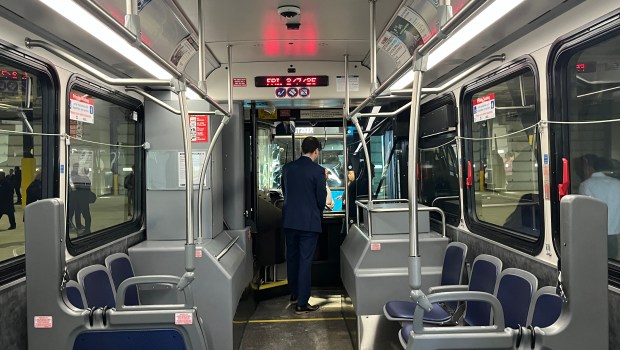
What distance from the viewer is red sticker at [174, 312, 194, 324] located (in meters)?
1.97

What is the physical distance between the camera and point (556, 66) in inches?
90.7

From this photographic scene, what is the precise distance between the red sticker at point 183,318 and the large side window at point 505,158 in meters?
2.01

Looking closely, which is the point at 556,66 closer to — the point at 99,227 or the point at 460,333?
the point at 460,333

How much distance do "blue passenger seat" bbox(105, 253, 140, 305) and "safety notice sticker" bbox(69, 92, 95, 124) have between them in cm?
97

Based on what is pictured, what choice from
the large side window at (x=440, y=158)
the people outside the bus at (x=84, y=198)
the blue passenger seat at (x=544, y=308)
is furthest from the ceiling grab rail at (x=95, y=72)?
the large side window at (x=440, y=158)

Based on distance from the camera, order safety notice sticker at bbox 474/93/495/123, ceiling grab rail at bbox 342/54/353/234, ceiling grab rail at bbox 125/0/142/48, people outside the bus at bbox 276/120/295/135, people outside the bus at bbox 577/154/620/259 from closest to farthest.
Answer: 1. ceiling grab rail at bbox 125/0/142/48
2. people outside the bus at bbox 577/154/620/259
3. safety notice sticker at bbox 474/93/495/123
4. ceiling grab rail at bbox 342/54/353/234
5. people outside the bus at bbox 276/120/295/135

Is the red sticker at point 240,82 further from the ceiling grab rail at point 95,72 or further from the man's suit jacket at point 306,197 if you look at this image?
the ceiling grab rail at point 95,72

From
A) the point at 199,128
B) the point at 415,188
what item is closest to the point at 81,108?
the point at 199,128

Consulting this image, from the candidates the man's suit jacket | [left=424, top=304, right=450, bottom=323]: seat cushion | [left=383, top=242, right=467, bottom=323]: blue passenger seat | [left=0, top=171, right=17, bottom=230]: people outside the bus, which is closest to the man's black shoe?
the man's suit jacket

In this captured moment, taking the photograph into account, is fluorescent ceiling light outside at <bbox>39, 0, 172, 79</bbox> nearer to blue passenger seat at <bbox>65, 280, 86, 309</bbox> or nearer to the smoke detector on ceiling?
the smoke detector on ceiling

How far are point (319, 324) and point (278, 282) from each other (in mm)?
1100

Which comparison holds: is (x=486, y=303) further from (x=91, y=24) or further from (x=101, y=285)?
(x=91, y=24)

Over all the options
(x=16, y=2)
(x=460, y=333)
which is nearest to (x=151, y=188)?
(x=16, y=2)

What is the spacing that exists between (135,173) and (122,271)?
40.8 inches
